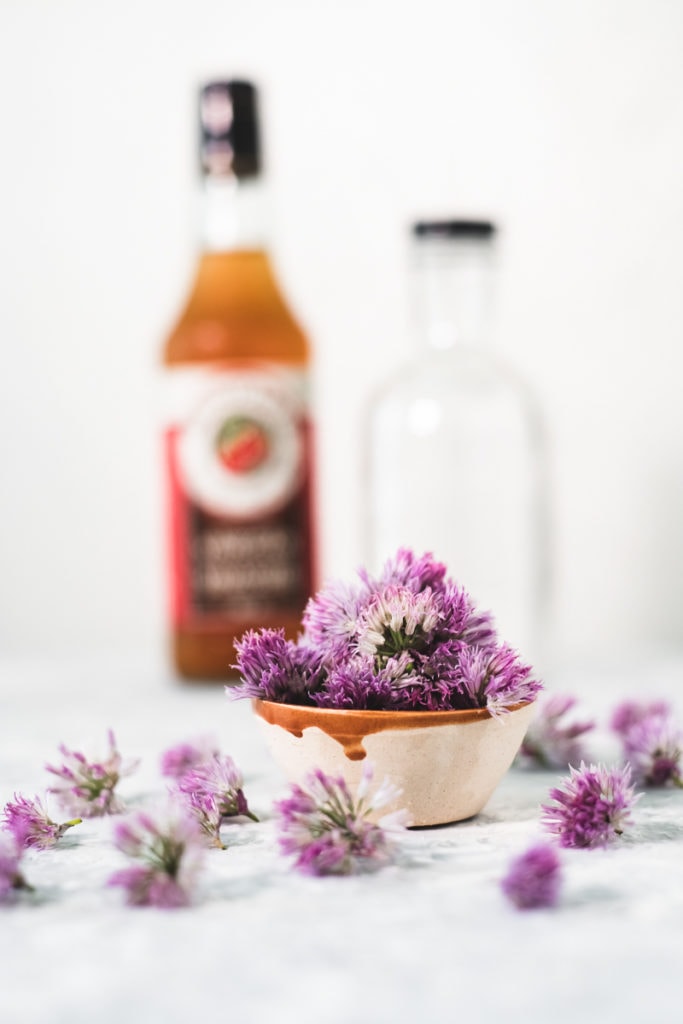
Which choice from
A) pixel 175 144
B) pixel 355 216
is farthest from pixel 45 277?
pixel 355 216

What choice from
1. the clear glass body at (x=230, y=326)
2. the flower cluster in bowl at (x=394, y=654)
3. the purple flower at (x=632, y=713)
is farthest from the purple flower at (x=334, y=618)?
Answer: the clear glass body at (x=230, y=326)

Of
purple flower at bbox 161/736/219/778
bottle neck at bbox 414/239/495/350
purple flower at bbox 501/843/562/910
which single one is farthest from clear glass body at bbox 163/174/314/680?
purple flower at bbox 501/843/562/910

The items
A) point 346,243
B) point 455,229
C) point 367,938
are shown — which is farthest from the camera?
point 346,243

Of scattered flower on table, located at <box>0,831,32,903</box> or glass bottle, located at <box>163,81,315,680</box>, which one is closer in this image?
scattered flower on table, located at <box>0,831,32,903</box>

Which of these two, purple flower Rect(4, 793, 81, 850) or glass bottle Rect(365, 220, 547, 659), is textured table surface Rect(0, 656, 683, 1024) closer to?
purple flower Rect(4, 793, 81, 850)

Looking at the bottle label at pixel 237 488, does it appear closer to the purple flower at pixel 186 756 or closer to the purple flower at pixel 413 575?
the purple flower at pixel 186 756

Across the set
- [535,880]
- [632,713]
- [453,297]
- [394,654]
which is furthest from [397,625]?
[453,297]

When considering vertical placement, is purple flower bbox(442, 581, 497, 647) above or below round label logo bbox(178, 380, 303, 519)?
below

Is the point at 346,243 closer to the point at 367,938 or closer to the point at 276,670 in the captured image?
the point at 276,670
